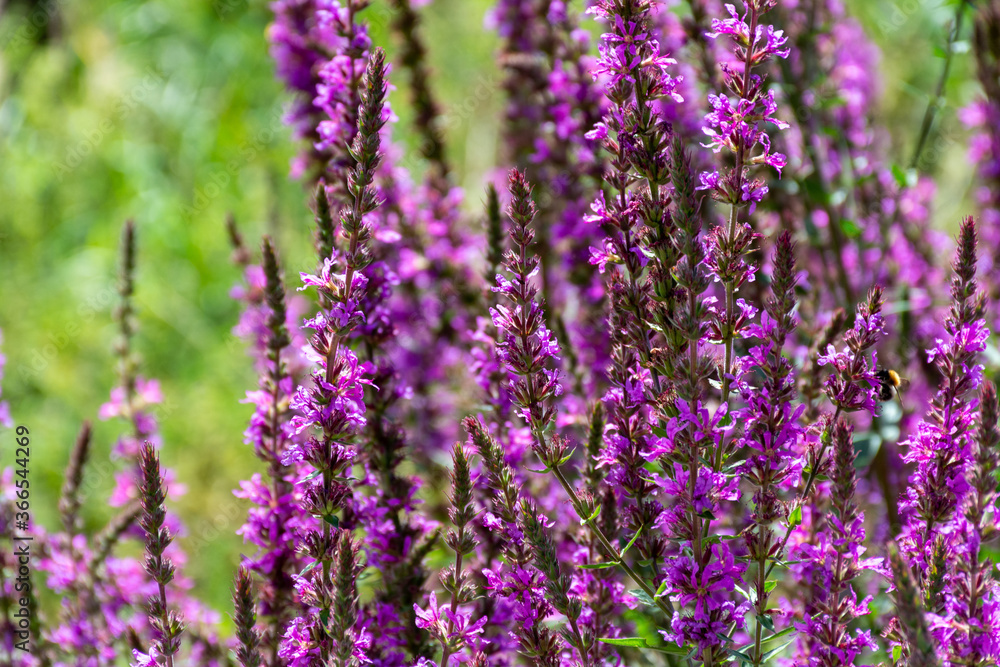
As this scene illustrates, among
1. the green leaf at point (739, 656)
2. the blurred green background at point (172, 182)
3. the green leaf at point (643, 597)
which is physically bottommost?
the green leaf at point (739, 656)

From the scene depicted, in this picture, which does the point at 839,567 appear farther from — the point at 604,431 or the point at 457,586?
the point at 457,586

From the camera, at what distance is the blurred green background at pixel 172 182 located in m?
5.79

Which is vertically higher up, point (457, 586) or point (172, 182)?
point (172, 182)

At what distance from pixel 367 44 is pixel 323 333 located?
1080mm

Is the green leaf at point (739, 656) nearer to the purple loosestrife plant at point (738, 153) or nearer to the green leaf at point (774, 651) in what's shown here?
the green leaf at point (774, 651)

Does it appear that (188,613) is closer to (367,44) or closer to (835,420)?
(367,44)

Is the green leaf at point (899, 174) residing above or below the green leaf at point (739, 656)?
above

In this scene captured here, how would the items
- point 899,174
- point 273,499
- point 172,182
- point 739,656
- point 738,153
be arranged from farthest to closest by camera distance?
1. point 172,182
2. point 899,174
3. point 273,499
4. point 739,656
5. point 738,153

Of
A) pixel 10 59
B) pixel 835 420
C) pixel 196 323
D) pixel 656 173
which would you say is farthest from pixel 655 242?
pixel 10 59

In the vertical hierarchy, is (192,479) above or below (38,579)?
above

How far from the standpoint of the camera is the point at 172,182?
8516 mm

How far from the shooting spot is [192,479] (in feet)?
18.6

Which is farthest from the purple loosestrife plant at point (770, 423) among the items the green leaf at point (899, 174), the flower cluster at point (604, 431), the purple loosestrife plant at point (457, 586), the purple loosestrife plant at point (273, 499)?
the green leaf at point (899, 174)

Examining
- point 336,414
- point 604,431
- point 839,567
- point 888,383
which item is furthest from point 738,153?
point 888,383
